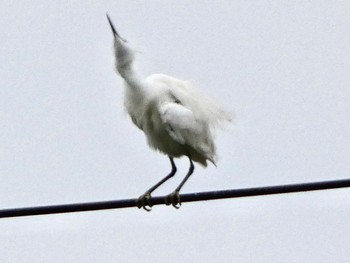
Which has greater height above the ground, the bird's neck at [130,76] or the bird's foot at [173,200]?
the bird's neck at [130,76]

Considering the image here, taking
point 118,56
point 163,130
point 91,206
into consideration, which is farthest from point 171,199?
point 91,206

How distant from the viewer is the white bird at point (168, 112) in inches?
388

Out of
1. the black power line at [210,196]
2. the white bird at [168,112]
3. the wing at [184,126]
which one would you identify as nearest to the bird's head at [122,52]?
the white bird at [168,112]

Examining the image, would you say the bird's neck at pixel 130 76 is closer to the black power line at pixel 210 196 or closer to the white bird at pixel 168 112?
the white bird at pixel 168 112

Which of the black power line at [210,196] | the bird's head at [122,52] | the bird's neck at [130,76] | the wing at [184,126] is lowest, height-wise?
the black power line at [210,196]

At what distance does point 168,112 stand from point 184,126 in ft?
0.51

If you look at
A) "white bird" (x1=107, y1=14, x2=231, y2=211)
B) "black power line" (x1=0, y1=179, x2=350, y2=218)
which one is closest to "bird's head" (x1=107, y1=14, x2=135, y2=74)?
"white bird" (x1=107, y1=14, x2=231, y2=211)

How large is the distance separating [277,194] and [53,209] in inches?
49.6

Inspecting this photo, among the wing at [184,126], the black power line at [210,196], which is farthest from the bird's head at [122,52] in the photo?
the black power line at [210,196]

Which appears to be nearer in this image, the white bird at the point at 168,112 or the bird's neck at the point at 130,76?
the white bird at the point at 168,112

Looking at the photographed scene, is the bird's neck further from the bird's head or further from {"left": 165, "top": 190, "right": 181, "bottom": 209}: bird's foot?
{"left": 165, "top": 190, "right": 181, "bottom": 209}: bird's foot

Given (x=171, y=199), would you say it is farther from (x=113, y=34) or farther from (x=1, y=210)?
(x=1, y=210)

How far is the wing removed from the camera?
981 centimetres

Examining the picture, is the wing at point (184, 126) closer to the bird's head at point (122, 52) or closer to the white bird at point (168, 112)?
the white bird at point (168, 112)
